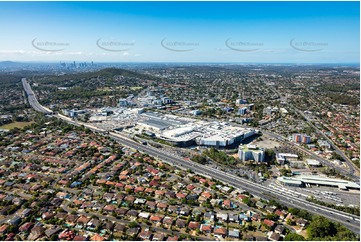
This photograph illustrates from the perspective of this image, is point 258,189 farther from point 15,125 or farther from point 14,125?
point 14,125

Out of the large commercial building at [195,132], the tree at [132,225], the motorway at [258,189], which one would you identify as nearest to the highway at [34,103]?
the large commercial building at [195,132]

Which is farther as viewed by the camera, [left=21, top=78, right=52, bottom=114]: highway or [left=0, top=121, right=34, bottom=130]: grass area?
[left=21, top=78, right=52, bottom=114]: highway

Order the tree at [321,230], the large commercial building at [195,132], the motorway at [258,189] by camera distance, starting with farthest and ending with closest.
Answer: the large commercial building at [195,132] → the motorway at [258,189] → the tree at [321,230]

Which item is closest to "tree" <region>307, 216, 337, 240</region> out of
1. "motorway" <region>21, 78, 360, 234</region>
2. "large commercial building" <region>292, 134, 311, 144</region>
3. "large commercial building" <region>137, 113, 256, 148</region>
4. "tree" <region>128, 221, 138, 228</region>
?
"motorway" <region>21, 78, 360, 234</region>

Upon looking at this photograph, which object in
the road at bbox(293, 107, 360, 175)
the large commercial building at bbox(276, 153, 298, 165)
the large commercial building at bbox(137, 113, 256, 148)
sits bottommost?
the road at bbox(293, 107, 360, 175)

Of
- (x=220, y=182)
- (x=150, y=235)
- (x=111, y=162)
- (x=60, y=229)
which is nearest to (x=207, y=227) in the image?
(x=150, y=235)

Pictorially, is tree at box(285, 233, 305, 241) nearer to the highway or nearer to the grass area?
the grass area

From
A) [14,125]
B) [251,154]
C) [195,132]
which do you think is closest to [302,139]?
[251,154]

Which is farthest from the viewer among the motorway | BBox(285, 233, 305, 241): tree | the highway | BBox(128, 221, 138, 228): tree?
the highway

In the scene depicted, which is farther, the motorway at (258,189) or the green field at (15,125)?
the green field at (15,125)

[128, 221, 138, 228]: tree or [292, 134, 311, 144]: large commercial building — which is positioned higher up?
[292, 134, 311, 144]: large commercial building

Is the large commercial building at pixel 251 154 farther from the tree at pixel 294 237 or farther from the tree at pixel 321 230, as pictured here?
the tree at pixel 294 237
